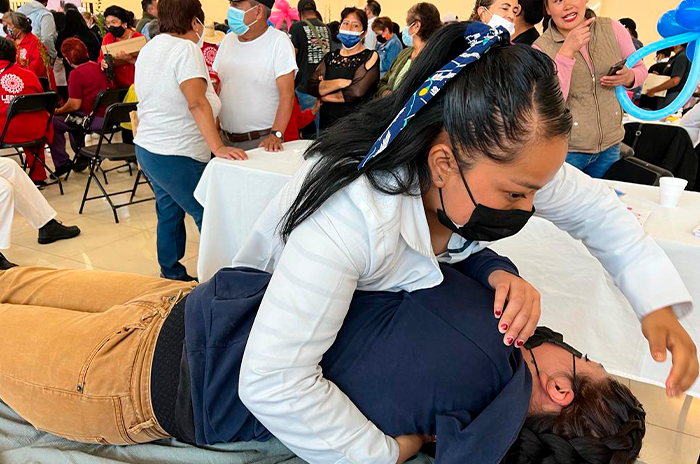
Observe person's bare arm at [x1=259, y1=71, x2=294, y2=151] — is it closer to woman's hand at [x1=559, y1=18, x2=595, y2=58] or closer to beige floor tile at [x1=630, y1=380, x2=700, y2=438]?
woman's hand at [x1=559, y1=18, x2=595, y2=58]

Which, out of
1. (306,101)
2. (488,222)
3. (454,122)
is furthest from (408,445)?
(306,101)

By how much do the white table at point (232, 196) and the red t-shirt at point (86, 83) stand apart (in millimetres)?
2854

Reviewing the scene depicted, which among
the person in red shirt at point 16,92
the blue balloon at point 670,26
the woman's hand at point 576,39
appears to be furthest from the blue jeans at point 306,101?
the blue balloon at point 670,26

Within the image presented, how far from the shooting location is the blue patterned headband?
78 centimetres

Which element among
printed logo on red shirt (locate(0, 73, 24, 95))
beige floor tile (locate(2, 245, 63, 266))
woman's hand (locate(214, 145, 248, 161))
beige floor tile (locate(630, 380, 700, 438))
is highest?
printed logo on red shirt (locate(0, 73, 24, 95))

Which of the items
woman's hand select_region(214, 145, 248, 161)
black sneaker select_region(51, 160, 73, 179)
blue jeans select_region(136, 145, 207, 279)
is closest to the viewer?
woman's hand select_region(214, 145, 248, 161)

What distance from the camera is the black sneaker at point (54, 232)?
10.1 ft

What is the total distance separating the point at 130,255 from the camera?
9.70 feet

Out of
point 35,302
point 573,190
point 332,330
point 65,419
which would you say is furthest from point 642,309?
point 35,302

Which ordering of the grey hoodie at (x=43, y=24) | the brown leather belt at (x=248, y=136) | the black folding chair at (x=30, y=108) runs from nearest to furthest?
the brown leather belt at (x=248, y=136) → the black folding chair at (x=30, y=108) → the grey hoodie at (x=43, y=24)

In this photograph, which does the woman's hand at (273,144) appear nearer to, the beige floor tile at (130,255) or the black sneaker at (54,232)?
the beige floor tile at (130,255)

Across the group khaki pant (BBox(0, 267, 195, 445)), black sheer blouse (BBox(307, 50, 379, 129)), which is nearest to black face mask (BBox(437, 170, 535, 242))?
khaki pant (BBox(0, 267, 195, 445))

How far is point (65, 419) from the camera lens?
1.02 meters

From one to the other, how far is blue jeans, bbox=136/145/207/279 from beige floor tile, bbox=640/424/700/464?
196cm
